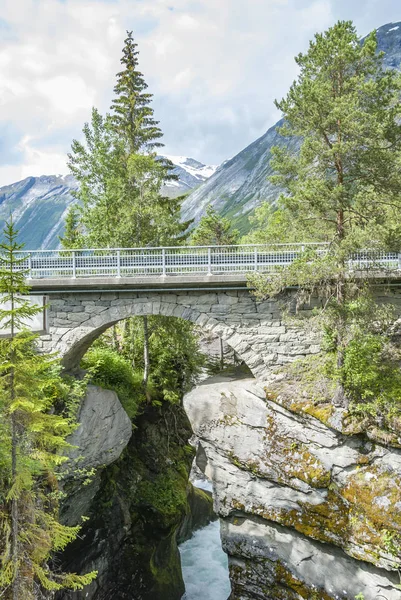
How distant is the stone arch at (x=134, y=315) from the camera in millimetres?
12242

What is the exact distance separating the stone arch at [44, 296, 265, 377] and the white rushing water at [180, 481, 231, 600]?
841 centimetres

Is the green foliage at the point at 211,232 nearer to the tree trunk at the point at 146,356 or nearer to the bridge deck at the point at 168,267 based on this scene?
the tree trunk at the point at 146,356

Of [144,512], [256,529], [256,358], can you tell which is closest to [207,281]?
[256,358]

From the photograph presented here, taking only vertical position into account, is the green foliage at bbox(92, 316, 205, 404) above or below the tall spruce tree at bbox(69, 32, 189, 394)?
below

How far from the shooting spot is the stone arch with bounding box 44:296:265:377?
12242 mm

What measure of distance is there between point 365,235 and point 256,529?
839cm

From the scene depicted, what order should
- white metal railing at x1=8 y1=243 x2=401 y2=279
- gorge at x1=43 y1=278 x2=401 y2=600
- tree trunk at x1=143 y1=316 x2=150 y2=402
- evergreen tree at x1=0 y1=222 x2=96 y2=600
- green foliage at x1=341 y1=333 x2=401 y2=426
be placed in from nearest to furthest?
evergreen tree at x1=0 y1=222 x2=96 y2=600
gorge at x1=43 y1=278 x2=401 y2=600
green foliage at x1=341 y1=333 x2=401 y2=426
white metal railing at x1=8 y1=243 x2=401 y2=279
tree trunk at x1=143 y1=316 x2=150 y2=402

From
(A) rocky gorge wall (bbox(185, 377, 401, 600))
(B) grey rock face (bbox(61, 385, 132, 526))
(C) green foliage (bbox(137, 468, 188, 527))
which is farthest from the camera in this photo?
(C) green foliage (bbox(137, 468, 188, 527))

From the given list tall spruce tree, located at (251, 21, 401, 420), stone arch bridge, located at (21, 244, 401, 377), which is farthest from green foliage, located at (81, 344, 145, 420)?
tall spruce tree, located at (251, 21, 401, 420)

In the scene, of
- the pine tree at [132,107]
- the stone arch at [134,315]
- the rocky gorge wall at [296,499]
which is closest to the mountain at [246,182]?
the pine tree at [132,107]

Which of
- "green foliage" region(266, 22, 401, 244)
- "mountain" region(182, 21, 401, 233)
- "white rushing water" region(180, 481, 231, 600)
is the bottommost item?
"white rushing water" region(180, 481, 231, 600)

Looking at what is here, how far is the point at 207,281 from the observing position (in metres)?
11.8

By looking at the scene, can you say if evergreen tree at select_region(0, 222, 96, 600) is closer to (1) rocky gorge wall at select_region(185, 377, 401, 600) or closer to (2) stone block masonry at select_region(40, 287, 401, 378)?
(2) stone block masonry at select_region(40, 287, 401, 378)

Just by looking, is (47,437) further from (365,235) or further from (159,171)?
(159,171)
